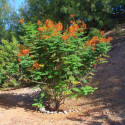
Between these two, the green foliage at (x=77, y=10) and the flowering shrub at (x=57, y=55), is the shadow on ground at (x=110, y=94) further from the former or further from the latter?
the green foliage at (x=77, y=10)

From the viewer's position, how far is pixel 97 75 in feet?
26.3

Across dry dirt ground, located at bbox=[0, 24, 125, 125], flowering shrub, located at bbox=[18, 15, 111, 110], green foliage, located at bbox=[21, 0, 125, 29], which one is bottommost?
dry dirt ground, located at bbox=[0, 24, 125, 125]

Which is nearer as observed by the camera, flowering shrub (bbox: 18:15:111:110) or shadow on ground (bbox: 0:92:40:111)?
flowering shrub (bbox: 18:15:111:110)

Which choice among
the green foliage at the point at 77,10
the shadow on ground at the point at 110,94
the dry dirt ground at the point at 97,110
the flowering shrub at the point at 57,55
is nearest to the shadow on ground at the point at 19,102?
the dry dirt ground at the point at 97,110

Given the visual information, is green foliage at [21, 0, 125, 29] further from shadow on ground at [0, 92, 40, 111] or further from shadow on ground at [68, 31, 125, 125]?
shadow on ground at [0, 92, 40, 111]

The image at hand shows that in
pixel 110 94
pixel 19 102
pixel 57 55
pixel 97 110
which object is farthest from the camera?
pixel 19 102

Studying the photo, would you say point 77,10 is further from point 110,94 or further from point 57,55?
point 57,55

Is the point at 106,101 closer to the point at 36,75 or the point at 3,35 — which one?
the point at 36,75

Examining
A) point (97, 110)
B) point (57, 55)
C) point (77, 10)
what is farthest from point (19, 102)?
point (77, 10)

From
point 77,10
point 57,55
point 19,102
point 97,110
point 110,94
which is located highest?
point 77,10

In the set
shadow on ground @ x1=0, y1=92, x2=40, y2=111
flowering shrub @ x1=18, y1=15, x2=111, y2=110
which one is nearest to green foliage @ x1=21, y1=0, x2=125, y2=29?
shadow on ground @ x1=0, y1=92, x2=40, y2=111

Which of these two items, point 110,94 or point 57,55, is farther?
point 110,94

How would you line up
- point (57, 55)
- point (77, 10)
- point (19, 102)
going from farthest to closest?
point (77, 10) → point (19, 102) → point (57, 55)

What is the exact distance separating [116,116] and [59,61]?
7.55 ft
